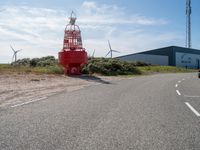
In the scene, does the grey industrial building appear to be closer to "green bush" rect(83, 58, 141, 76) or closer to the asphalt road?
"green bush" rect(83, 58, 141, 76)

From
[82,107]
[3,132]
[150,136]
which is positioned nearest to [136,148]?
[150,136]

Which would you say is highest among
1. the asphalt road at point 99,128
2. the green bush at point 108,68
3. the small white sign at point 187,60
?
the small white sign at point 187,60

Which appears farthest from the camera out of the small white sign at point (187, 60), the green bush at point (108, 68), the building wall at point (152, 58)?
the small white sign at point (187, 60)

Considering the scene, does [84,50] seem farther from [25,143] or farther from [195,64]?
[195,64]

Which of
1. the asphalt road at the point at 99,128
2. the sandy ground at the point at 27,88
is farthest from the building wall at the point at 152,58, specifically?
the asphalt road at the point at 99,128

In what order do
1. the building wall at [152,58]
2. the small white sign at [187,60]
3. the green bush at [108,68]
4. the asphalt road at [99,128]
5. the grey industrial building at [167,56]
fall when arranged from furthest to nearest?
1. the small white sign at [187,60]
2. the building wall at [152,58]
3. the grey industrial building at [167,56]
4. the green bush at [108,68]
5. the asphalt road at [99,128]

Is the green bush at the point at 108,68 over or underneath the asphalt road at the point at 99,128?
over

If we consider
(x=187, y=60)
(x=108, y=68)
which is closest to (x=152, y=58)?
(x=187, y=60)

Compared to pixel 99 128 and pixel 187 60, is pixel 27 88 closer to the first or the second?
pixel 99 128

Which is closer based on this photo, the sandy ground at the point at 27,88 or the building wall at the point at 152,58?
the sandy ground at the point at 27,88

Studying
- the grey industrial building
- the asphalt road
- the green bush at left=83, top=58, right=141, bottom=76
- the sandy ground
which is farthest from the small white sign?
the asphalt road

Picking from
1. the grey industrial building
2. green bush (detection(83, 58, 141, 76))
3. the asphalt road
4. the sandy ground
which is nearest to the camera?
the asphalt road

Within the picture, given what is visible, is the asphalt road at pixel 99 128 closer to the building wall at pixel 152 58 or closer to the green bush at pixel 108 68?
the green bush at pixel 108 68

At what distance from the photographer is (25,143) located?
5836mm
